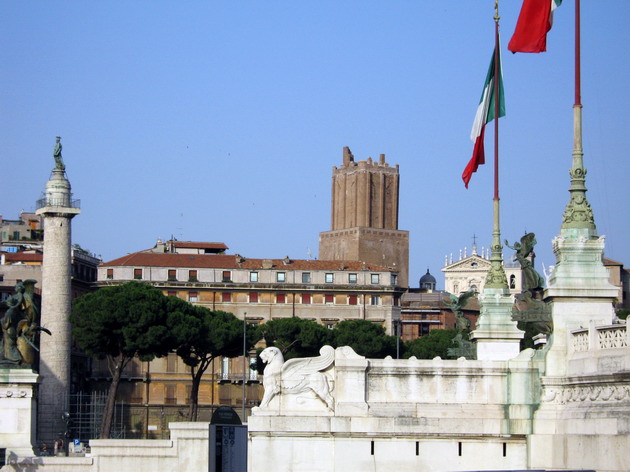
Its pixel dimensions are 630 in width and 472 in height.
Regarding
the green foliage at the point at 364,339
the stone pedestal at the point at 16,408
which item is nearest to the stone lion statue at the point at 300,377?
the stone pedestal at the point at 16,408

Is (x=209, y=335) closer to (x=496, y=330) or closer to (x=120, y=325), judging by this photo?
(x=120, y=325)

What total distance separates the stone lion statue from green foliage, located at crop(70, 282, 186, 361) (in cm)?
6041

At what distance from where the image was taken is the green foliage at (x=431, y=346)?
4279 inches

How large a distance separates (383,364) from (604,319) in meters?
4.94

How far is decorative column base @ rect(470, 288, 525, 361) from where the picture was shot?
127 feet

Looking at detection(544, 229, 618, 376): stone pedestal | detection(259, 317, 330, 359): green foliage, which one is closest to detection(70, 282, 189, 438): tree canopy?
detection(259, 317, 330, 359): green foliage

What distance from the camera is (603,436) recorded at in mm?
28266

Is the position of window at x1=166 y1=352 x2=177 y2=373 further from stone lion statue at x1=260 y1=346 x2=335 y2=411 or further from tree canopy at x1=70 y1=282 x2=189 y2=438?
stone lion statue at x1=260 y1=346 x2=335 y2=411

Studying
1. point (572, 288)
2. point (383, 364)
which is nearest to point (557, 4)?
point (572, 288)

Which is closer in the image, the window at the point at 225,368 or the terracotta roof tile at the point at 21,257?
the window at the point at 225,368

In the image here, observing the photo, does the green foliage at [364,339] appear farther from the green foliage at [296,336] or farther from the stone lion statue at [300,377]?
the stone lion statue at [300,377]

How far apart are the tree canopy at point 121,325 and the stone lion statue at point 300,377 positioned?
59.4 m

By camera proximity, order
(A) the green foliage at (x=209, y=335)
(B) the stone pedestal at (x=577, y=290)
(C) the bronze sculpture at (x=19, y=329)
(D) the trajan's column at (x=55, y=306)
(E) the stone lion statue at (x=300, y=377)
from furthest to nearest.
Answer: (A) the green foliage at (x=209, y=335), (D) the trajan's column at (x=55, y=306), (C) the bronze sculpture at (x=19, y=329), (E) the stone lion statue at (x=300, y=377), (B) the stone pedestal at (x=577, y=290)

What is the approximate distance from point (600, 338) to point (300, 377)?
705 cm
